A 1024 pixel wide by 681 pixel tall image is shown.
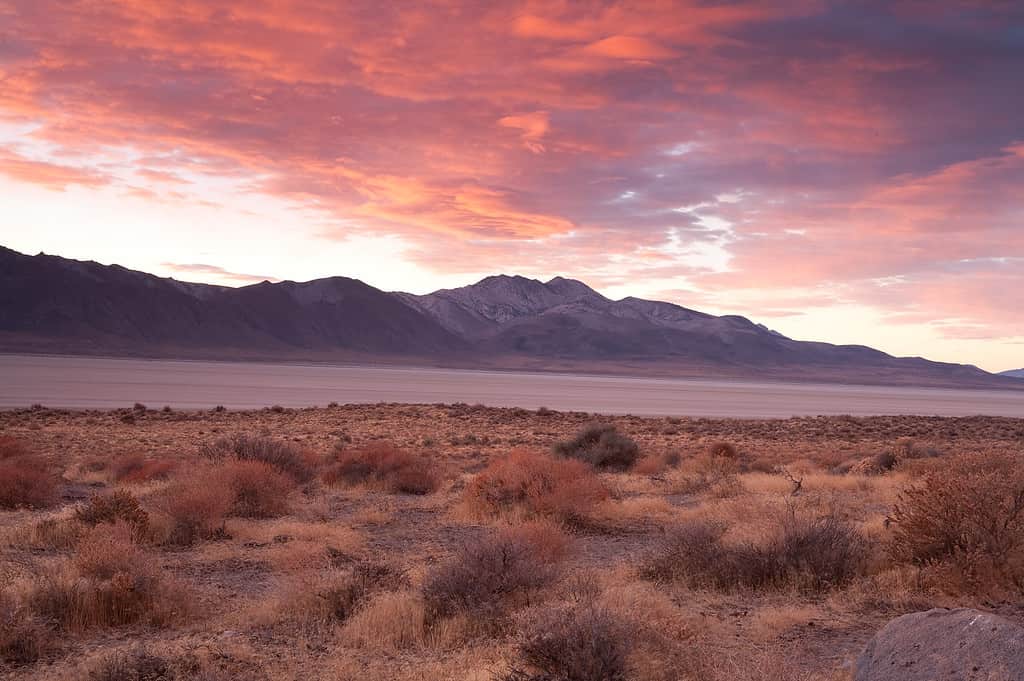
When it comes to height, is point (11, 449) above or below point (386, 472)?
below

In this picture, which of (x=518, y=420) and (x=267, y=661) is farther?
(x=518, y=420)

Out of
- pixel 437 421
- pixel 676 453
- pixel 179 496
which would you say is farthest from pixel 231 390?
pixel 179 496

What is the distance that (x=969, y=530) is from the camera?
32.1 feet

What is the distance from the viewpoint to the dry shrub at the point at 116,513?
43.4 ft

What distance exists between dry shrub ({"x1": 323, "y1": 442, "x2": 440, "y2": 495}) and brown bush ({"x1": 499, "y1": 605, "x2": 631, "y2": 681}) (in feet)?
43.8

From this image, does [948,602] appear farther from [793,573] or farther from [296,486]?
[296,486]

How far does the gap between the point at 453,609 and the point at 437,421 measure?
3867 centimetres

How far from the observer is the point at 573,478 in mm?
16812

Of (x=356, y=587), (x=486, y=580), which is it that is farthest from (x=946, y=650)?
(x=356, y=587)

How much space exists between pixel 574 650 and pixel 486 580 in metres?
2.45

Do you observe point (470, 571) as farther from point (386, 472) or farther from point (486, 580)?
point (386, 472)

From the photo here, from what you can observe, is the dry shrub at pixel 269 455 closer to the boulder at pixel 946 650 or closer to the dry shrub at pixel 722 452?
the dry shrub at pixel 722 452

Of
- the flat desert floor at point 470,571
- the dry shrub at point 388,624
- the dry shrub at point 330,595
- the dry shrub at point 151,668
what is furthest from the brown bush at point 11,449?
the dry shrub at point 151,668

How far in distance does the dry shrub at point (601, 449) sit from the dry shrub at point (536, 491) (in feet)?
27.3
